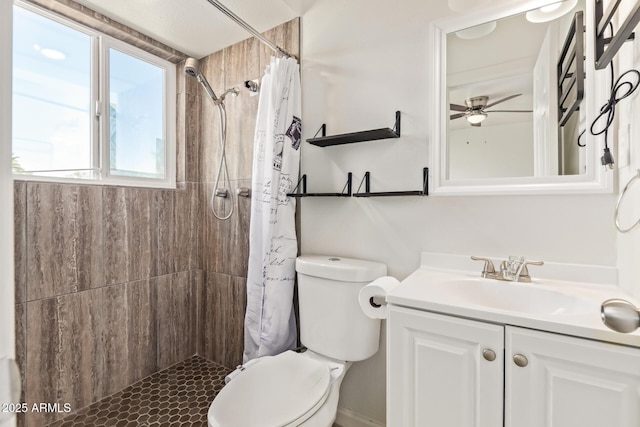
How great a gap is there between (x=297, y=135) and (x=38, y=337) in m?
1.65

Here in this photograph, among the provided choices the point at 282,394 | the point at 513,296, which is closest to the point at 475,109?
the point at 513,296

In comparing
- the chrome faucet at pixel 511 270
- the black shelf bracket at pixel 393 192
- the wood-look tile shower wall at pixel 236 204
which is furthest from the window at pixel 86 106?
the chrome faucet at pixel 511 270

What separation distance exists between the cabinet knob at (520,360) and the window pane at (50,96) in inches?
84.6

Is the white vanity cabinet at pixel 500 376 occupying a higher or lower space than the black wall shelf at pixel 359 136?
lower

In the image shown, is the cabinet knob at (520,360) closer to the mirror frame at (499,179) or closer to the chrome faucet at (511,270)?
the chrome faucet at (511,270)

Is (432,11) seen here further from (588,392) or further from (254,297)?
(254,297)

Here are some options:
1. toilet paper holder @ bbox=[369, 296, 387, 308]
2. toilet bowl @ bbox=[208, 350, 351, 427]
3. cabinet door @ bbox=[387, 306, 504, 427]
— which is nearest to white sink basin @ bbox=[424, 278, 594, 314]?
cabinet door @ bbox=[387, 306, 504, 427]

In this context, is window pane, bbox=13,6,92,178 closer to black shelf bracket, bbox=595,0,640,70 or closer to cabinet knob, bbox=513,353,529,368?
cabinet knob, bbox=513,353,529,368

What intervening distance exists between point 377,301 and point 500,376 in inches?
20.7

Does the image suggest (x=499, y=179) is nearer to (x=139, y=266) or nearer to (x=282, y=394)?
(x=282, y=394)

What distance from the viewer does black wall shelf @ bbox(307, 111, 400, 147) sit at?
136 cm

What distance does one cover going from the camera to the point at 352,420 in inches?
60.3

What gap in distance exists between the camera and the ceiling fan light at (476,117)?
4.17 feet

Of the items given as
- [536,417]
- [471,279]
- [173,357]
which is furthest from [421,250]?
[173,357]
